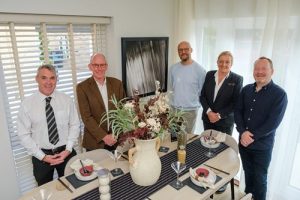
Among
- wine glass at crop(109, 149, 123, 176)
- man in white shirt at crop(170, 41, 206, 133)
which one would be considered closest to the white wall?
man in white shirt at crop(170, 41, 206, 133)

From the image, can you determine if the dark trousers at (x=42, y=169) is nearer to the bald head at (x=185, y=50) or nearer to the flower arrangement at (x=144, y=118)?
the flower arrangement at (x=144, y=118)

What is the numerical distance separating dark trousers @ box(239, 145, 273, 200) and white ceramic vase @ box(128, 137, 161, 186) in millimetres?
1140

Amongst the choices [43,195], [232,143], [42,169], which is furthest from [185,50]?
[43,195]

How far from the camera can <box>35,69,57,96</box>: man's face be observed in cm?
192

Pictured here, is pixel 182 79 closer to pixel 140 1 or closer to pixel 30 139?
pixel 140 1

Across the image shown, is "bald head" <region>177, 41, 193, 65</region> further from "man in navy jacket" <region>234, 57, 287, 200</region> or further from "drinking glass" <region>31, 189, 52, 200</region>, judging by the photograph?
"drinking glass" <region>31, 189, 52, 200</region>

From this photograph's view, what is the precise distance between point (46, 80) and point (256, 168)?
2.05 m

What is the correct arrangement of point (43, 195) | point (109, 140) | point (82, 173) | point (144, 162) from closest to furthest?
1. point (43, 195)
2. point (144, 162)
3. point (82, 173)
4. point (109, 140)

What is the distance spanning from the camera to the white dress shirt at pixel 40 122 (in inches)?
77.4

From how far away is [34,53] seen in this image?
2422mm

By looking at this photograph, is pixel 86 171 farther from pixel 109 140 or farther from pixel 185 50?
pixel 185 50

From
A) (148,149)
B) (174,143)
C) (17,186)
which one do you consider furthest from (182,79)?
(17,186)

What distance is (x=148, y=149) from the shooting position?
158cm

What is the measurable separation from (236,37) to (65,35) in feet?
6.45
